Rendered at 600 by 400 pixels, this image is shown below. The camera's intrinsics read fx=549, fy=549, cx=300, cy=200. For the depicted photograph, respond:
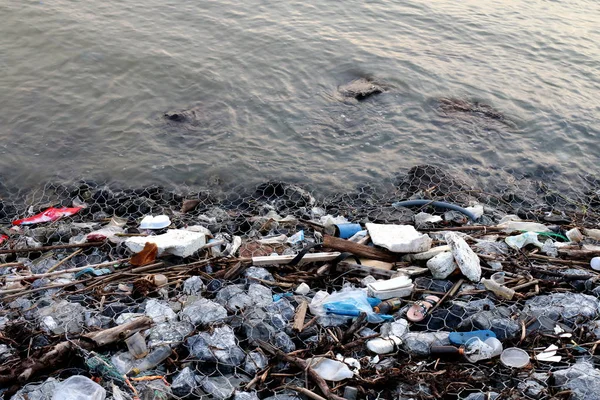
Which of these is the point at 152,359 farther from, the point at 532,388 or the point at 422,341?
the point at 532,388

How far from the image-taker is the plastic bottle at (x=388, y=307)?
371cm

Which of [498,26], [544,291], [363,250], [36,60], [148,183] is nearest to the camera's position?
[544,291]

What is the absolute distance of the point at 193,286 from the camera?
392cm

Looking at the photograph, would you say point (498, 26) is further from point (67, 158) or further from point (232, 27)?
point (67, 158)

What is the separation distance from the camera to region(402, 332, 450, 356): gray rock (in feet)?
10.9

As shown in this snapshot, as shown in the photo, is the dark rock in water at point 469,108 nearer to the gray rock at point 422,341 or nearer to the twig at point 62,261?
the gray rock at point 422,341

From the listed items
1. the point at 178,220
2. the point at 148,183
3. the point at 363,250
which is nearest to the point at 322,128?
the point at 148,183

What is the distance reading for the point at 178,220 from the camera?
533cm

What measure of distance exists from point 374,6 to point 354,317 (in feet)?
30.2

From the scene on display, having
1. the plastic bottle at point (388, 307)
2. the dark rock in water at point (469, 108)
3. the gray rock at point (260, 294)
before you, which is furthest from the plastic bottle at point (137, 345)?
the dark rock in water at point (469, 108)

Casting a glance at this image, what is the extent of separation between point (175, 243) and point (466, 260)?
Result: 7.22 feet

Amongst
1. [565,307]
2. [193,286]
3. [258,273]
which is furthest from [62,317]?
[565,307]

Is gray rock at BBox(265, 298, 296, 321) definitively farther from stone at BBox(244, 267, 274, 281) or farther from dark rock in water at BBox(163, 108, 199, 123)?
dark rock in water at BBox(163, 108, 199, 123)

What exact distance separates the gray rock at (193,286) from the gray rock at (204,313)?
24 centimetres
